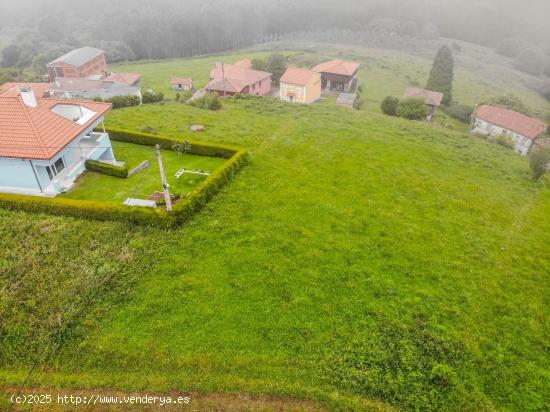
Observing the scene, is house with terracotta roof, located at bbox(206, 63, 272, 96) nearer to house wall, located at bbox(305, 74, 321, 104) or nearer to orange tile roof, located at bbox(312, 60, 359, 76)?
house wall, located at bbox(305, 74, 321, 104)

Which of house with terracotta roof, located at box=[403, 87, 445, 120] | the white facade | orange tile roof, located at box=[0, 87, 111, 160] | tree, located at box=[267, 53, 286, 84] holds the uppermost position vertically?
orange tile roof, located at box=[0, 87, 111, 160]

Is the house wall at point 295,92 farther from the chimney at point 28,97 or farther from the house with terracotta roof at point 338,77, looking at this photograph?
the chimney at point 28,97

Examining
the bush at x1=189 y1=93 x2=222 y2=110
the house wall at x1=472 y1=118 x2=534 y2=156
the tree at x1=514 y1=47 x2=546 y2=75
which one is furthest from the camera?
the tree at x1=514 y1=47 x2=546 y2=75

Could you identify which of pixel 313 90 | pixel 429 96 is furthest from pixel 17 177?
pixel 429 96

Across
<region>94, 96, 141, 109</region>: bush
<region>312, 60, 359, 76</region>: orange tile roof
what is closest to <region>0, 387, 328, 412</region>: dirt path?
<region>94, 96, 141, 109</region>: bush

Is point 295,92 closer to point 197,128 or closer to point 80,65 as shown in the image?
point 197,128

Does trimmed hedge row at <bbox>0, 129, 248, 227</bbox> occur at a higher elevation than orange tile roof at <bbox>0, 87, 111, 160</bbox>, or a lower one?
lower

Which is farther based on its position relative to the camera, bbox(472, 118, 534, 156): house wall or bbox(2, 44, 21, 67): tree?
bbox(2, 44, 21, 67): tree
